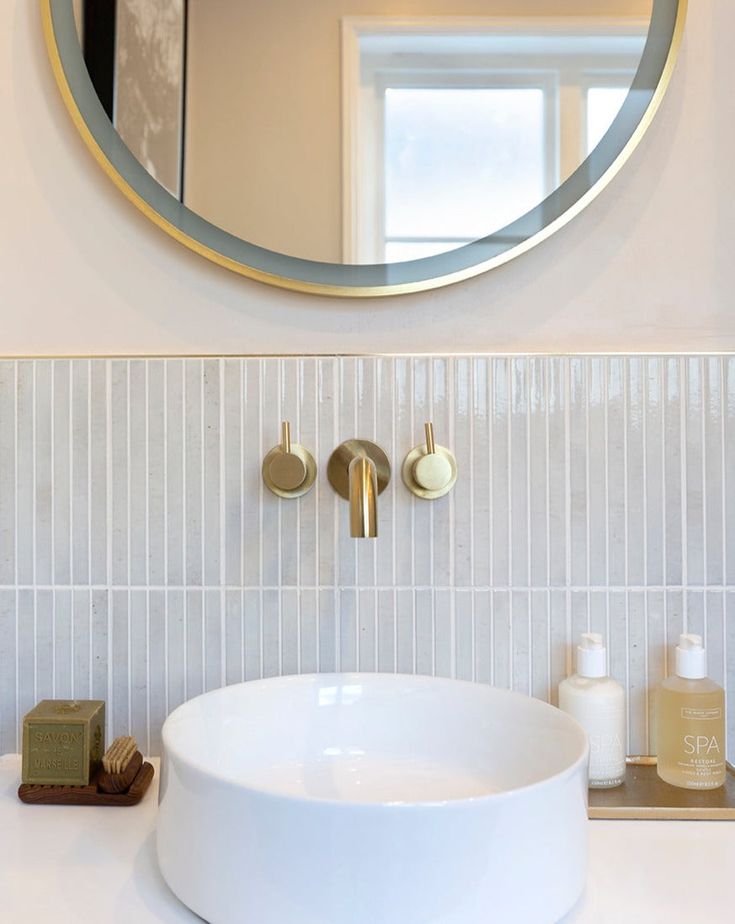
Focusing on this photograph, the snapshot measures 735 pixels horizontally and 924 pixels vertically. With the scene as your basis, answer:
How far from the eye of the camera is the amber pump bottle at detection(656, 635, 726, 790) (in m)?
0.85

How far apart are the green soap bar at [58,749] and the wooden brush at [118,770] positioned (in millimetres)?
16

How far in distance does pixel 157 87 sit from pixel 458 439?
535mm

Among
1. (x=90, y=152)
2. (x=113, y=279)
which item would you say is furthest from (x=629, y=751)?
(x=90, y=152)

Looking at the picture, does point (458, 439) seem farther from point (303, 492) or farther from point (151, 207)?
point (151, 207)

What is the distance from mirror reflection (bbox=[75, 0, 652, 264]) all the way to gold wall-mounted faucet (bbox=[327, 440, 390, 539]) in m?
0.22

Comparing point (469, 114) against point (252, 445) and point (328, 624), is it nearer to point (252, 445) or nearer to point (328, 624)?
point (252, 445)

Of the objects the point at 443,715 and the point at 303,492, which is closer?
the point at 443,715

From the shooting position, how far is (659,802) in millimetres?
823

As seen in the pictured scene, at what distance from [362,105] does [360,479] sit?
1.52 feet

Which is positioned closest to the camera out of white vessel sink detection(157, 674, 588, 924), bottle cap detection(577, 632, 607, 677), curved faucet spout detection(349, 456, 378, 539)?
white vessel sink detection(157, 674, 588, 924)

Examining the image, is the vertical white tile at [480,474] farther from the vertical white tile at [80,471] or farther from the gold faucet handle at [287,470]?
the vertical white tile at [80,471]

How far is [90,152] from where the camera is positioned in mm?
985

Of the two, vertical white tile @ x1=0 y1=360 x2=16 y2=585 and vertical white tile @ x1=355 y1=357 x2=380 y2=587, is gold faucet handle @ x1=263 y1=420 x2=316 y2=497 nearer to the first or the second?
vertical white tile @ x1=355 y1=357 x2=380 y2=587

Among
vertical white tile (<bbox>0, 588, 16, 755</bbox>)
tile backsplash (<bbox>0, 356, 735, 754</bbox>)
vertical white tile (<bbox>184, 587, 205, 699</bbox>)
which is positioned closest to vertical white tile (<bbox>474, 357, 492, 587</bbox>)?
tile backsplash (<bbox>0, 356, 735, 754</bbox>)
